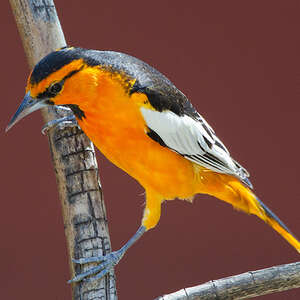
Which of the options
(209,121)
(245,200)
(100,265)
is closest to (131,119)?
(100,265)

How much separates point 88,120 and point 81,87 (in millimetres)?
168

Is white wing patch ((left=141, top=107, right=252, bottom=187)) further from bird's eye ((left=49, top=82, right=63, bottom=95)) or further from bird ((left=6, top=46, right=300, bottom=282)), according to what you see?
bird's eye ((left=49, top=82, right=63, bottom=95))

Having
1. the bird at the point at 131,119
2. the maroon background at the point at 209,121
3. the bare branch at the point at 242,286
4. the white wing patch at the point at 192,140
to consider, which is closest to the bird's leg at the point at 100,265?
the bird at the point at 131,119

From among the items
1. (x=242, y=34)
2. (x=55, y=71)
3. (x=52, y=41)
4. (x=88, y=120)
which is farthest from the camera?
(x=242, y=34)

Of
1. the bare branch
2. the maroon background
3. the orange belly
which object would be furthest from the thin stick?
the maroon background

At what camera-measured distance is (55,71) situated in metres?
2.64

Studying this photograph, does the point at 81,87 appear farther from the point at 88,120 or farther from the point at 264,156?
the point at 264,156

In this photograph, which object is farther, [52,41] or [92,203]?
[52,41]

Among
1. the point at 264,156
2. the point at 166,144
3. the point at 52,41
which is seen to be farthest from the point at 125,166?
the point at 264,156

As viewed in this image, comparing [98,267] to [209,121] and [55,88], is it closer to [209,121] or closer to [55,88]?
[55,88]

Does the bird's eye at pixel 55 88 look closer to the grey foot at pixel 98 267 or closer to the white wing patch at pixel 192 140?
the white wing patch at pixel 192 140

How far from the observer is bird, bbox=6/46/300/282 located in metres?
2.71

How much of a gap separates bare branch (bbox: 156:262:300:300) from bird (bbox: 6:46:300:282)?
0.36 m

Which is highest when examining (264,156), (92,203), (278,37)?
(278,37)
